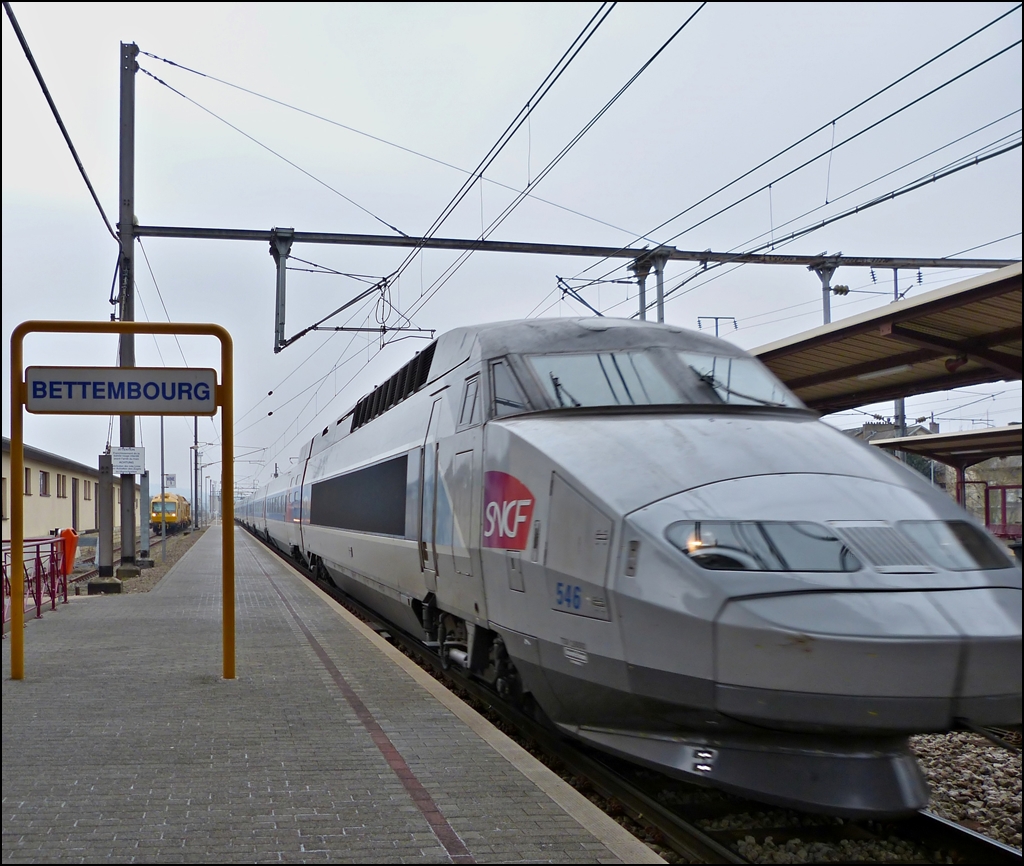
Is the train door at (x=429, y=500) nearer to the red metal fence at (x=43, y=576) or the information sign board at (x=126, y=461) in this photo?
the red metal fence at (x=43, y=576)

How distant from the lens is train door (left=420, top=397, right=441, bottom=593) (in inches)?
309

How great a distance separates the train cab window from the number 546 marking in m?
1.51

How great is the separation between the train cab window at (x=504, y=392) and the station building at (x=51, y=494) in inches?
962

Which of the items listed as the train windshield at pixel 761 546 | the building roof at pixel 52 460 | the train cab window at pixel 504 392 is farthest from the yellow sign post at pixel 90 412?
the building roof at pixel 52 460

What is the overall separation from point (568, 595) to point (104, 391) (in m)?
4.56

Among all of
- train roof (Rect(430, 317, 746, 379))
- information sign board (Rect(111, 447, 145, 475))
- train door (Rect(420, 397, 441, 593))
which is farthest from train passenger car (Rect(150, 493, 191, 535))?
train roof (Rect(430, 317, 746, 379))

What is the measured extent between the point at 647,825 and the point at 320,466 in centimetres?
1327

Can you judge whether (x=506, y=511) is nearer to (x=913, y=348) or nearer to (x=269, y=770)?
(x=269, y=770)

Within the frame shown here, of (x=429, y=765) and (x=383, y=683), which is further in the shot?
(x=383, y=683)

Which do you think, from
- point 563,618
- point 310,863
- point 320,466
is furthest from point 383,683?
point 320,466

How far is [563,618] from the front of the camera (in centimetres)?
529

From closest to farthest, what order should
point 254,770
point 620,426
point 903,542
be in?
point 903,542
point 254,770
point 620,426

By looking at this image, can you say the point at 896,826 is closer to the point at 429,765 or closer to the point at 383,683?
the point at 429,765

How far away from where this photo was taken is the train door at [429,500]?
25.8ft
